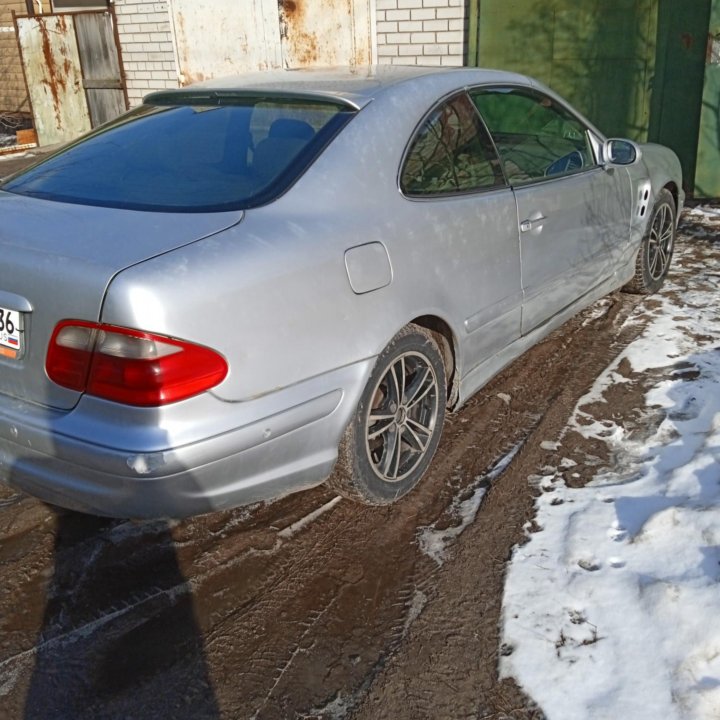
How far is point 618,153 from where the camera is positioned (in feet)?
14.9

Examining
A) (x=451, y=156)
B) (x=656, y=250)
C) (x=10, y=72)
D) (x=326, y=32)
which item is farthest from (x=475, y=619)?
(x=10, y=72)

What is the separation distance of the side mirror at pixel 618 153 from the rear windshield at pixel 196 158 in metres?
1.99

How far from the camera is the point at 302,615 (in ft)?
8.69

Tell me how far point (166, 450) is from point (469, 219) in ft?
5.44

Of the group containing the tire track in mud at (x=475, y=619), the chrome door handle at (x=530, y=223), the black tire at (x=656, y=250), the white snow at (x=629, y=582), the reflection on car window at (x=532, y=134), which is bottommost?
the tire track in mud at (x=475, y=619)

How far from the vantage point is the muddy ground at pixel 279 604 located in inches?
91.6

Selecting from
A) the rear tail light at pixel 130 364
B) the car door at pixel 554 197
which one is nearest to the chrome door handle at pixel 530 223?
the car door at pixel 554 197

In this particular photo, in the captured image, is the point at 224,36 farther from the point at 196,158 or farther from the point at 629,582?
the point at 629,582

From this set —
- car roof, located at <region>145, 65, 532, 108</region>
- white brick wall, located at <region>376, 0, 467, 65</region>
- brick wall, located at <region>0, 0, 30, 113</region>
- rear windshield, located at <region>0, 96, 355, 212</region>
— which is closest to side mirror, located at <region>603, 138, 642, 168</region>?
car roof, located at <region>145, 65, 532, 108</region>

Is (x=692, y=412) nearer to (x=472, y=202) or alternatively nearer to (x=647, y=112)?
(x=472, y=202)

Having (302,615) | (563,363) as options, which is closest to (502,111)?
(563,363)

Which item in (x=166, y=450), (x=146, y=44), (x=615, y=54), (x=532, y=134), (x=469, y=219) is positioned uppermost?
(x=146, y=44)

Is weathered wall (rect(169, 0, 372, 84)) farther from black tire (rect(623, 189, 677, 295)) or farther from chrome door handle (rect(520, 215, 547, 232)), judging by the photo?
chrome door handle (rect(520, 215, 547, 232))

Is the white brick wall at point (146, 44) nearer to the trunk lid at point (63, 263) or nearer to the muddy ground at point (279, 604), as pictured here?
the muddy ground at point (279, 604)
